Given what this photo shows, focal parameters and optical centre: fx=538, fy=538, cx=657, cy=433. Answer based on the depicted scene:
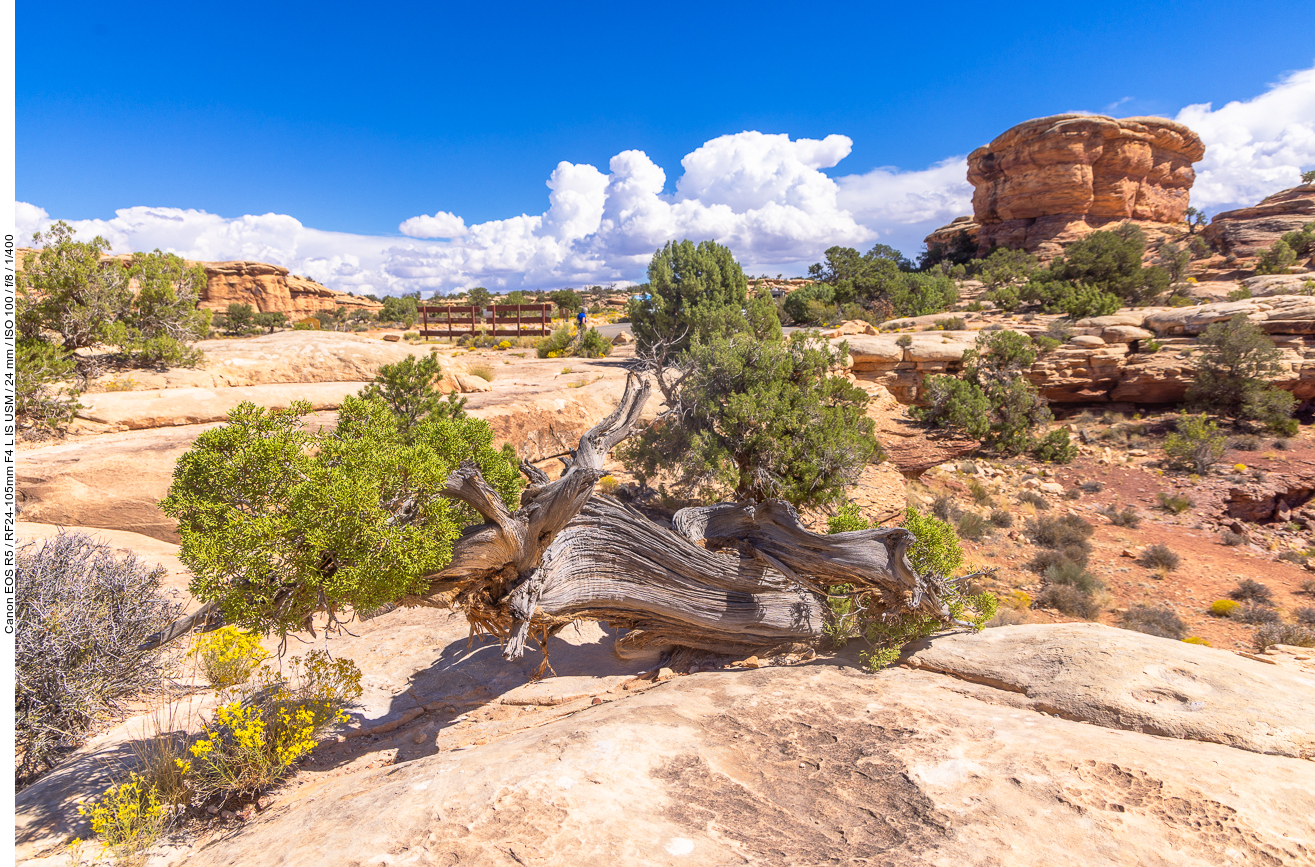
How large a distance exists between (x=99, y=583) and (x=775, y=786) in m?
5.76

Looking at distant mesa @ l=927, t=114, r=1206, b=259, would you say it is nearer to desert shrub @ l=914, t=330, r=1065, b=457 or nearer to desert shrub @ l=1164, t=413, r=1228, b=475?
desert shrub @ l=1164, t=413, r=1228, b=475

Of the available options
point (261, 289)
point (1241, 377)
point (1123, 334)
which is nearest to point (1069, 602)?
point (1241, 377)

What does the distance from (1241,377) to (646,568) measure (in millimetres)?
20058

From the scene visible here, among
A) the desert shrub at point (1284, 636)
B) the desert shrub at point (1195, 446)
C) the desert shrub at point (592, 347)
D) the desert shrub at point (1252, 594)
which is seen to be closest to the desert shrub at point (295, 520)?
the desert shrub at point (1284, 636)

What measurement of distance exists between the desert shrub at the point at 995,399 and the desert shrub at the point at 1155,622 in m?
7.33

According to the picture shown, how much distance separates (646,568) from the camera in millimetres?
5328

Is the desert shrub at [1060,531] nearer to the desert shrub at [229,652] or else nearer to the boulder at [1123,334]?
the boulder at [1123,334]

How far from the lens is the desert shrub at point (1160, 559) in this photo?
9.96 m

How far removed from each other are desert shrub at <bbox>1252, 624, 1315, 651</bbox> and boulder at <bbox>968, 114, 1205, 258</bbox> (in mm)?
38189

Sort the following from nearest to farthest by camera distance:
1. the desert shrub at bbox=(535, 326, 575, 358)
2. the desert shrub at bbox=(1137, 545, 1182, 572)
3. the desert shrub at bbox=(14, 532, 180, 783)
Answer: the desert shrub at bbox=(14, 532, 180, 783)
the desert shrub at bbox=(1137, 545, 1182, 572)
the desert shrub at bbox=(535, 326, 575, 358)

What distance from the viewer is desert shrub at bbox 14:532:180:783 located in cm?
406

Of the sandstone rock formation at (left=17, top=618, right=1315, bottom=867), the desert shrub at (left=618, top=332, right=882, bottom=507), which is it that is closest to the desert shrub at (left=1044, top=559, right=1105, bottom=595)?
the desert shrub at (left=618, top=332, right=882, bottom=507)

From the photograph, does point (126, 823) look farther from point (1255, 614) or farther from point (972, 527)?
point (1255, 614)

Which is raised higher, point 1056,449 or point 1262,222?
point 1262,222
